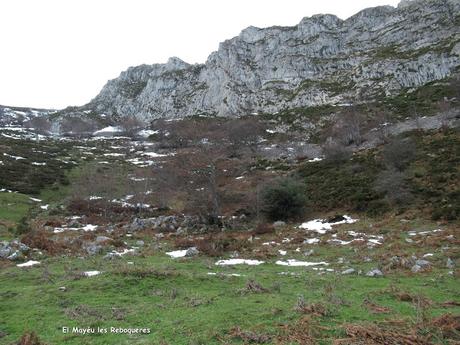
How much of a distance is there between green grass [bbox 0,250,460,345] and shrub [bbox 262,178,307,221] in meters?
15.9

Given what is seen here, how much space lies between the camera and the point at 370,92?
11975 centimetres

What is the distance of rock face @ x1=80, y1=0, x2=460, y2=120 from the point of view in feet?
403

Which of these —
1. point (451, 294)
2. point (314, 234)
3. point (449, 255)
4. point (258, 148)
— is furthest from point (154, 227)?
point (258, 148)

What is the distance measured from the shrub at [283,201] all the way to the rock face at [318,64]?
89.4 meters

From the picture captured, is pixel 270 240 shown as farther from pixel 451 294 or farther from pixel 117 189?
pixel 117 189

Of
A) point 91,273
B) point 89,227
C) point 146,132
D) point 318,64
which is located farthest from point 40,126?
point 91,273

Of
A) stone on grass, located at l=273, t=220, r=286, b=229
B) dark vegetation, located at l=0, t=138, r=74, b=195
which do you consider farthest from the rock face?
stone on grass, located at l=273, t=220, r=286, b=229

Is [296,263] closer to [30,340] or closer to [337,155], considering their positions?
[30,340]

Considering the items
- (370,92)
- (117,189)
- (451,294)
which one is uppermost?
(370,92)

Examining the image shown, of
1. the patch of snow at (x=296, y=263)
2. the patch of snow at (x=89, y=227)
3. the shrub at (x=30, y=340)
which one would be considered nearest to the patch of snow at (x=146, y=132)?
the patch of snow at (x=89, y=227)

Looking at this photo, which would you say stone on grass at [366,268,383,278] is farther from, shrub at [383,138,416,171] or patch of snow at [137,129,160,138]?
patch of snow at [137,129,160,138]

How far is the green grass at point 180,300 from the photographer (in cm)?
870

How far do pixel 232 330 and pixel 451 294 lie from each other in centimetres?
720

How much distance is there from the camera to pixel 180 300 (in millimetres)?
11297
